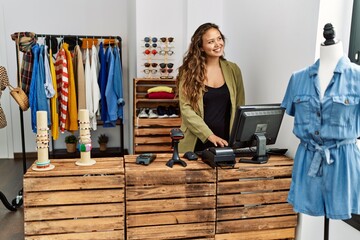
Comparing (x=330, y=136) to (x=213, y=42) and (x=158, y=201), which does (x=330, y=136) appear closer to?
(x=158, y=201)

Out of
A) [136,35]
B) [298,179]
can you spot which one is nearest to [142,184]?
[298,179]

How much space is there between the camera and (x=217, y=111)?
247 centimetres

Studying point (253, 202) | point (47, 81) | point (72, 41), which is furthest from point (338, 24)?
point (72, 41)

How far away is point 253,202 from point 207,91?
2.69 feet

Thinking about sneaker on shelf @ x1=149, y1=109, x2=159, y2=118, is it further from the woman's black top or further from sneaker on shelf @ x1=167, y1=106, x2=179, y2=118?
the woman's black top

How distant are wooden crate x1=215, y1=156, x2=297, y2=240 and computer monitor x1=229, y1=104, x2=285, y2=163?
10cm

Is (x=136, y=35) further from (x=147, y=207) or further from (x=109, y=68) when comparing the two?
(x=147, y=207)

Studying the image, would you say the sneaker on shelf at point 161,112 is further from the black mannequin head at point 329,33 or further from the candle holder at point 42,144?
the black mannequin head at point 329,33

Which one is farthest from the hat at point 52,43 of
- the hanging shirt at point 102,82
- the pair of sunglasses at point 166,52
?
the pair of sunglasses at point 166,52

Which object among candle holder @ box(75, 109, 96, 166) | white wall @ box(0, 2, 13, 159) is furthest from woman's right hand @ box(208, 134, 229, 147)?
white wall @ box(0, 2, 13, 159)

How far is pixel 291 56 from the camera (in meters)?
2.26

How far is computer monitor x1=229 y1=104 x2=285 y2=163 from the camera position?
1958 millimetres

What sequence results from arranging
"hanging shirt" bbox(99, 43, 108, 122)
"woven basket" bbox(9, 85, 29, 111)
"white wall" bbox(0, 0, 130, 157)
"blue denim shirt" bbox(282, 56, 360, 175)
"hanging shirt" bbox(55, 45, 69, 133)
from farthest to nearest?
"white wall" bbox(0, 0, 130, 157) → "hanging shirt" bbox(99, 43, 108, 122) → "hanging shirt" bbox(55, 45, 69, 133) → "woven basket" bbox(9, 85, 29, 111) → "blue denim shirt" bbox(282, 56, 360, 175)

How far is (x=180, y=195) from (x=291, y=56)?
3.78ft
